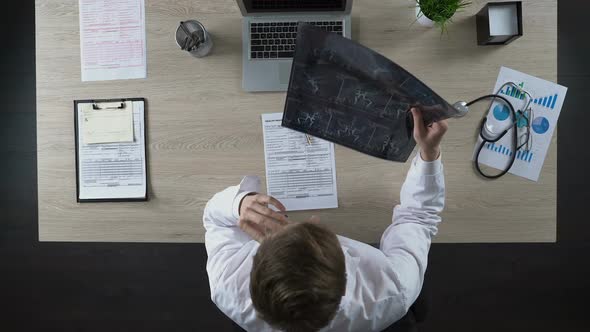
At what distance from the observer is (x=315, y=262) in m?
0.62

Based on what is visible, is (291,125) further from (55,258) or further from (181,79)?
(55,258)

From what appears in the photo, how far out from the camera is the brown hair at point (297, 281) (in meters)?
0.61

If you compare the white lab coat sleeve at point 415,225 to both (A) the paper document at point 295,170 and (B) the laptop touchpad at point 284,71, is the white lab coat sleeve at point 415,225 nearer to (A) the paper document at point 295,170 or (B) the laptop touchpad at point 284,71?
(A) the paper document at point 295,170

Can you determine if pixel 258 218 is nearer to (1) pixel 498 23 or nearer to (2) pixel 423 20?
(2) pixel 423 20

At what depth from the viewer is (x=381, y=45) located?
1.02 meters

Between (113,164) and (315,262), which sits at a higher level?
(113,164)

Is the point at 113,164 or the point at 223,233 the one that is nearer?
the point at 223,233

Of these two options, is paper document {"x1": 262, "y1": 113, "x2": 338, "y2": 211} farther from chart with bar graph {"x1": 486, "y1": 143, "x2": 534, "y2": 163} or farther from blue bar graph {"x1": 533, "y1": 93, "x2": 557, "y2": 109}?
blue bar graph {"x1": 533, "y1": 93, "x2": 557, "y2": 109}

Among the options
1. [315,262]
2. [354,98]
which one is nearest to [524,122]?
[354,98]

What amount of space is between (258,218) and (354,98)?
0.37 metres

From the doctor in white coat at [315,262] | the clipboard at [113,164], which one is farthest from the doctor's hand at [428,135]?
the clipboard at [113,164]

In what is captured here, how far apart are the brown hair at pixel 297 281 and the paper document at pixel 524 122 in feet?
2.08

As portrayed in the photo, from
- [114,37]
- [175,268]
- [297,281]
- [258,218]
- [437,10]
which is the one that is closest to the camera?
[297,281]

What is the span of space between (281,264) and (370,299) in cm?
31
